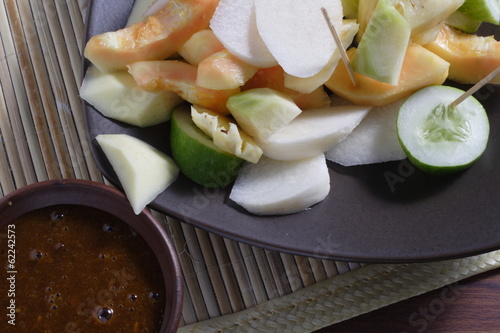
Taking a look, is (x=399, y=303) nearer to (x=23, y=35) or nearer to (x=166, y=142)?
(x=166, y=142)

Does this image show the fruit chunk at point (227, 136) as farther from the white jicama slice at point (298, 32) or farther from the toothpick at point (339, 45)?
the toothpick at point (339, 45)

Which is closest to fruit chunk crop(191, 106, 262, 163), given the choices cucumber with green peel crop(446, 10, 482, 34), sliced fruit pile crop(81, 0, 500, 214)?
sliced fruit pile crop(81, 0, 500, 214)

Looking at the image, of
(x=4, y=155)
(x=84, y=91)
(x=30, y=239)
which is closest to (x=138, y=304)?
(x=30, y=239)

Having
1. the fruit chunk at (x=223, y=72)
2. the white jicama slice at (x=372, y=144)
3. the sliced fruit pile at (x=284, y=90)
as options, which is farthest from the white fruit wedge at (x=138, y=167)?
the white jicama slice at (x=372, y=144)

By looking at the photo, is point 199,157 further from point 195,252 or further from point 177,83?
point 195,252

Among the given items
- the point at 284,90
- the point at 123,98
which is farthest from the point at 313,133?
the point at 123,98

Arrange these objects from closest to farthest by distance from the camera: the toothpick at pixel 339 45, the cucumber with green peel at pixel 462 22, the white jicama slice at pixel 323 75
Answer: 1. the toothpick at pixel 339 45
2. the white jicama slice at pixel 323 75
3. the cucumber with green peel at pixel 462 22

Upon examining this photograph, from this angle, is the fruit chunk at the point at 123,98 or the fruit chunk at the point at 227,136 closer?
the fruit chunk at the point at 227,136
